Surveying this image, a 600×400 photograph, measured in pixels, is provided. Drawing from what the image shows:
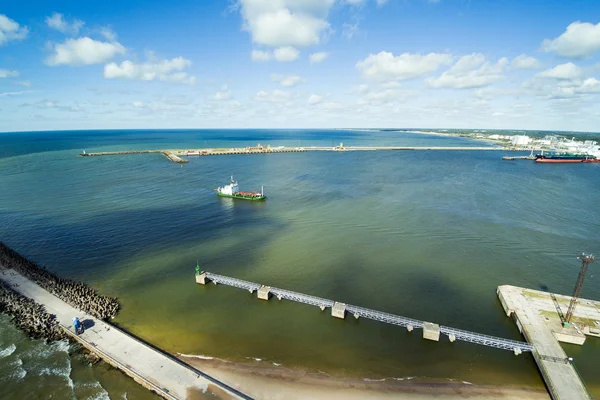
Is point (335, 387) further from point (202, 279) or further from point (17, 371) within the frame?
point (17, 371)

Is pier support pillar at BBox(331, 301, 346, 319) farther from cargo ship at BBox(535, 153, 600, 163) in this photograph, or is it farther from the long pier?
cargo ship at BBox(535, 153, 600, 163)

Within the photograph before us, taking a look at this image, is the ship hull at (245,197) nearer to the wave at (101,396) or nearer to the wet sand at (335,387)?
the wet sand at (335,387)

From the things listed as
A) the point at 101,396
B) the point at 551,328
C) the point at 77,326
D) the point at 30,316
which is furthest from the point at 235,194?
the point at 551,328

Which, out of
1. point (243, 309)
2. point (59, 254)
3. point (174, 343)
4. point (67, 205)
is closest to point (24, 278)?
point (59, 254)

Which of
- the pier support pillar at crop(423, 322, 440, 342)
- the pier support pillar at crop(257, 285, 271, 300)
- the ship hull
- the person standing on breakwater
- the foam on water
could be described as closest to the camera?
the foam on water

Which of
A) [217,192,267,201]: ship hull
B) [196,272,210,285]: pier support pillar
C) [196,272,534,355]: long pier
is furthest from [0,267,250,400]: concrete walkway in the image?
[217,192,267,201]: ship hull

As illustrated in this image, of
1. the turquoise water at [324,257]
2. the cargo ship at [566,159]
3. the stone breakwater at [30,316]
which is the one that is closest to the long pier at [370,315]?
the turquoise water at [324,257]
